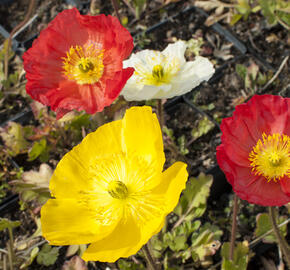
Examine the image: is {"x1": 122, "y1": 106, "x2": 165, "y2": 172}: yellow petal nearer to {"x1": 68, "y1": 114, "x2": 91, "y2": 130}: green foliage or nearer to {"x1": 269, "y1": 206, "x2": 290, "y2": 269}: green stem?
{"x1": 269, "y1": 206, "x2": 290, "y2": 269}: green stem

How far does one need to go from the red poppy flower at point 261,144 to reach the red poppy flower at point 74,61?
14.9 inches

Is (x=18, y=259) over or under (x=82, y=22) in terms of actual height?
under

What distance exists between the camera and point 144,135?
3.18 ft

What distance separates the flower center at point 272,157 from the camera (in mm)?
1056

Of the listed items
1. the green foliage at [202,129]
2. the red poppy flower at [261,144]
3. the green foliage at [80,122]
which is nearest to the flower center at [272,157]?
the red poppy flower at [261,144]

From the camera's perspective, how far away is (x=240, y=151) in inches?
42.1

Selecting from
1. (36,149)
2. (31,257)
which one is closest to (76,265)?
(31,257)

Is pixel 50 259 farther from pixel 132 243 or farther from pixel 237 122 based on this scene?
pixel 237 122

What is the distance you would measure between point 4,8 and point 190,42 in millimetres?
1333

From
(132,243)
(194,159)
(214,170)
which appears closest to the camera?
(132,243)

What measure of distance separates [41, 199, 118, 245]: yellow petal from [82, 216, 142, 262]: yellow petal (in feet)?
0.05

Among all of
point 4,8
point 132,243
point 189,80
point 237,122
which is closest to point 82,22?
point 189,80

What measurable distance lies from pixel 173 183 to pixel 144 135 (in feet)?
0.48

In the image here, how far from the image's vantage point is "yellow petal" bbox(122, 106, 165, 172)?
35.7 inches
